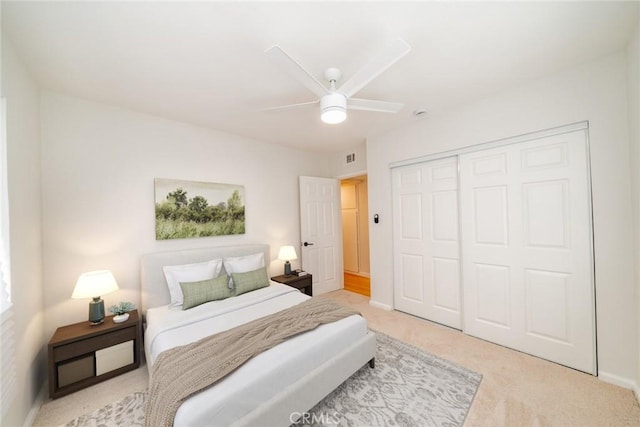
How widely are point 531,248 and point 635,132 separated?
1.14 meters

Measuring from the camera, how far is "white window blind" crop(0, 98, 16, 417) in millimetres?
1345

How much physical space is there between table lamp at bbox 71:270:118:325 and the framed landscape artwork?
70 centimetres

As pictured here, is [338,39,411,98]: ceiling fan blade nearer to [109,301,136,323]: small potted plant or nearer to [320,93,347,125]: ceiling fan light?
[320,93,347,125]: ceiling fan light

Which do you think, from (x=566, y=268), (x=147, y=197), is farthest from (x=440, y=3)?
(x=147, y=197)

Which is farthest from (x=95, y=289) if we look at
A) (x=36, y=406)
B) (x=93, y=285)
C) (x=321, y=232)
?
(x=321, y=232)

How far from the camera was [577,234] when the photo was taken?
2123 mm

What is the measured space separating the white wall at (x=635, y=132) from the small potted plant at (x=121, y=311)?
4222mm

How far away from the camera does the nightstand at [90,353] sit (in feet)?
6.30

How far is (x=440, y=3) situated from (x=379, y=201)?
2.45 m

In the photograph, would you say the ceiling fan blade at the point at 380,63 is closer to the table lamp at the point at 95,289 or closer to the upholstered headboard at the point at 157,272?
the upholstered headboard at the point at 157,272

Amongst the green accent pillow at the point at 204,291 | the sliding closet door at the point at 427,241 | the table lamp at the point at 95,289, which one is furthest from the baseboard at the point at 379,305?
the table lamp at the point at 95,289

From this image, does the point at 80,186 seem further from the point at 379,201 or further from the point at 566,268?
the point at 566,268

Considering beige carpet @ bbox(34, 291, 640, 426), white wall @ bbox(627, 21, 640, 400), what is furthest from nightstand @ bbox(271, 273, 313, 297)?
white wall @ bbox(627, 21, 640, 400)
